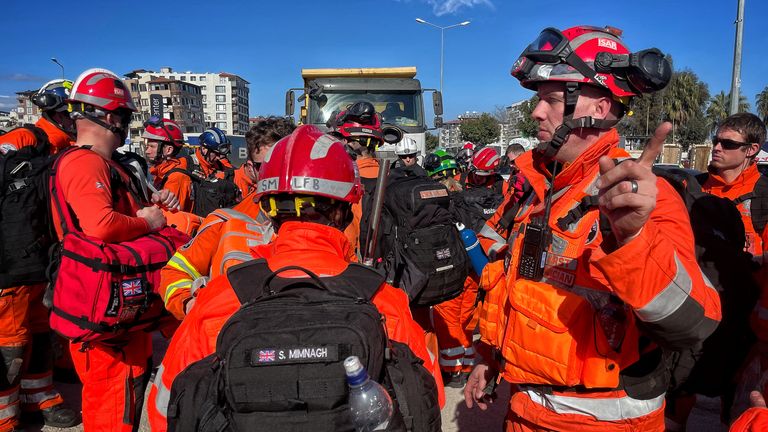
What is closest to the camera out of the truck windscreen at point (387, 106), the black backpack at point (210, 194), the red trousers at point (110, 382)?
the red trousers at point (110, 382)

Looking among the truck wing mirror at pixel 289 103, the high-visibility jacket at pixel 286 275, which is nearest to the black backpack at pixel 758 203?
the high-visibility jacket at pixel 286 275

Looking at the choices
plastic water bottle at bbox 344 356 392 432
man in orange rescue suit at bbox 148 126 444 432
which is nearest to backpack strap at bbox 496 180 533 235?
man in orange rescue suit at bbox 148 126 444 432

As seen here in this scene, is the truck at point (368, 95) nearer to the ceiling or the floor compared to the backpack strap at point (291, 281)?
nearer to the ceiling

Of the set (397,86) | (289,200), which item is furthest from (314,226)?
(397,86)

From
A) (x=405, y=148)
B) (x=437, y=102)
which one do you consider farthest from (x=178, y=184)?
(x=437, y=102)

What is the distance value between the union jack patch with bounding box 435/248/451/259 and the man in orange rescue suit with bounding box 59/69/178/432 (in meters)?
2.06

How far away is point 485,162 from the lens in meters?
7.25

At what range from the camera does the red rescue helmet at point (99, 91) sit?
318 cm

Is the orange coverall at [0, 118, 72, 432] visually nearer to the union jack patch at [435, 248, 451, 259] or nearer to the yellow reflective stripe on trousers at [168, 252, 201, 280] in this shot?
the yellow reflective stripe on trousers at [168, 252, 201, 280]

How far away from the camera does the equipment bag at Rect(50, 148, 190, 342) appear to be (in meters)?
2.81

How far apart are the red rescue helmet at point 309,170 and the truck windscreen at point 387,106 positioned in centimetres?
903

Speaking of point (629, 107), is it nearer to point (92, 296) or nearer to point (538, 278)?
point (538, 278)

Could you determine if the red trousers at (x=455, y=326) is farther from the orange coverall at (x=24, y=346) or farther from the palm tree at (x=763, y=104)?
the palm tree at (x=763, y=104)

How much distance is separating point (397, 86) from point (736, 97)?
735cm
